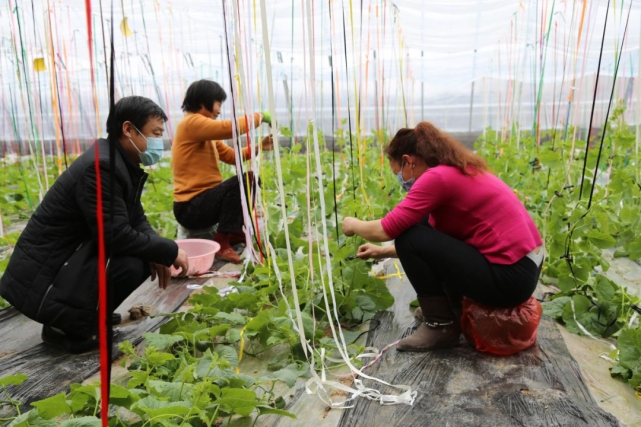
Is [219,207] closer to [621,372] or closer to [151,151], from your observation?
[151,151]

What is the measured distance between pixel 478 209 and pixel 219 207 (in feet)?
5.41

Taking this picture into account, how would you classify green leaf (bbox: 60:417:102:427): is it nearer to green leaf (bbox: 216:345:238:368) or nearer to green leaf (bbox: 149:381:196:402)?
green leaf (bbox: 149:381:196:402)

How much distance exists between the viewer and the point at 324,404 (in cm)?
144

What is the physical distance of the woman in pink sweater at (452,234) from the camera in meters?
1.63

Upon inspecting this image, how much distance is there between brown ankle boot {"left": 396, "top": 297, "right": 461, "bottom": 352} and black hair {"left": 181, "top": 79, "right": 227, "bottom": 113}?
1.58 metres

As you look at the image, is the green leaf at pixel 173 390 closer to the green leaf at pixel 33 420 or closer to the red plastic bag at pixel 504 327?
the green leaf at pixel 33 420

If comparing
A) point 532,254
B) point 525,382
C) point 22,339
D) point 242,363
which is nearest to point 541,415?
point 525,382

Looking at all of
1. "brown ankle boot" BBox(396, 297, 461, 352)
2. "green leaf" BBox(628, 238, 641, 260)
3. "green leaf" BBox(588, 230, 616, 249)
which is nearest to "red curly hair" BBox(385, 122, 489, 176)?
"brown ankle boot" BBox(396, 297, 461, 352)

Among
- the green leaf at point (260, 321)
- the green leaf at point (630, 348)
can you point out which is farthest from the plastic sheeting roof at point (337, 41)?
the green leaf at point (630, 348)

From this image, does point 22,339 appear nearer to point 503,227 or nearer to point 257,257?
point 257,257

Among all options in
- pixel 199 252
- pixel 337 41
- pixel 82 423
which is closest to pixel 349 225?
pixel 82 423

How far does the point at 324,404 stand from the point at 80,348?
0.85 m

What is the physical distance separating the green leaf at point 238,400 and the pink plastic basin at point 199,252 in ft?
4.72

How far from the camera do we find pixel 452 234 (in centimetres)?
174
